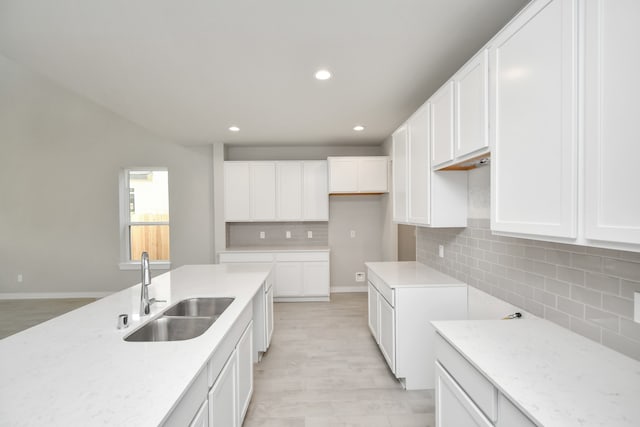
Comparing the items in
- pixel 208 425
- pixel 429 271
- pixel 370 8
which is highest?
pixel 370 8

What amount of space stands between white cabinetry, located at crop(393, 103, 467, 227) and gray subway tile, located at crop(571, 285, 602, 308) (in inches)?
39.9

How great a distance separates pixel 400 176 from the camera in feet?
9.86

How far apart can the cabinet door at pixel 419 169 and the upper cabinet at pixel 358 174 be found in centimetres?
201

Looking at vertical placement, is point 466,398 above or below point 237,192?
below

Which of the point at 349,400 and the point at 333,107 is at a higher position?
the point at 333,107

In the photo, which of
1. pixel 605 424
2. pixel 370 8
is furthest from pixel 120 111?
pixel 605 424

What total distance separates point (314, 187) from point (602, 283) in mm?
3906

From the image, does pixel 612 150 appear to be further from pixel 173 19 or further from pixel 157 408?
pixel 173 19

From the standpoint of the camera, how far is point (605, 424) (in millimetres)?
815

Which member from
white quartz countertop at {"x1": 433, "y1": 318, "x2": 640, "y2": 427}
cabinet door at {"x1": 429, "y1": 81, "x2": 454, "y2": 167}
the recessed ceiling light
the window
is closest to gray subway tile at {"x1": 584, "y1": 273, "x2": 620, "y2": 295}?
white quartz countertop at {"x1": 433, "y1": 318, "x2": 640, "y2": 427}

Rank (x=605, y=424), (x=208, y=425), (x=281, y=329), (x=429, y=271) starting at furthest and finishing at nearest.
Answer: (x=281, y=329), (x=429, y=271), (x=208, y=425), (x=605, y=424)

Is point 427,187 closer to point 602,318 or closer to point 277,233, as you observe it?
point 602,318

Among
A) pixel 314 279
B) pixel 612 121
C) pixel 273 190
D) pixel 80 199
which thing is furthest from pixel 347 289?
pixel 80 199

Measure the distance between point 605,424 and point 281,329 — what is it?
10.4ft
